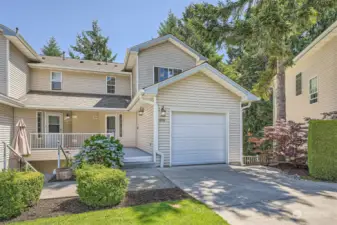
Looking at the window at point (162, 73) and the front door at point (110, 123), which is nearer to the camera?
the window at point (162, 73)

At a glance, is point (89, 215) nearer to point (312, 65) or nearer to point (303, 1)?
point (303, 1)

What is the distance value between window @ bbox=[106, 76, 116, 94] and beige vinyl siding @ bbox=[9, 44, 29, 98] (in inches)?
192

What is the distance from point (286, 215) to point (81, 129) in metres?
13.1

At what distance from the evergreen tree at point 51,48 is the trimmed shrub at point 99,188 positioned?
31261 mm

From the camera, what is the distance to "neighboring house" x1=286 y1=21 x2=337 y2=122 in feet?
32.5

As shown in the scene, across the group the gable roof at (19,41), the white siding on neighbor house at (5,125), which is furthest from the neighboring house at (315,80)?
the white siding on neighbor house at (5,125)

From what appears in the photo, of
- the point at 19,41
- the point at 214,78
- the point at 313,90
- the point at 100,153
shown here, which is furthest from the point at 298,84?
the point at 19,41

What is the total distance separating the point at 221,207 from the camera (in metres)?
4.28

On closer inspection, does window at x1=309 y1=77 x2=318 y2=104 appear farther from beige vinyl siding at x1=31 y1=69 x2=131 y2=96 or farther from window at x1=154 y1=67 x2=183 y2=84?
beige vinyl siding at x1=31 y1=69 x2=131 y2=96

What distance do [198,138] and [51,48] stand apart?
30.3 m

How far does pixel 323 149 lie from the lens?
686 cm

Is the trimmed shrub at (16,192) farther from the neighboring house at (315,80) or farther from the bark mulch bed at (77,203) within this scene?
the neighboring house at (315,80)

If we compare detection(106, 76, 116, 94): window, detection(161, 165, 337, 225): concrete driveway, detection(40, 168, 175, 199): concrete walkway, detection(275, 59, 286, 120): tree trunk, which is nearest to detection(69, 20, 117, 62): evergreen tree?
detection(106, 76, 116, 94): window

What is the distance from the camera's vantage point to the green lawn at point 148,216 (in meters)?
3.57
